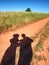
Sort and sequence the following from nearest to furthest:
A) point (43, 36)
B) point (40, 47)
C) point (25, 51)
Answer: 1. point (25, 51)
2. point (40, 47)
3. point (43, 36)

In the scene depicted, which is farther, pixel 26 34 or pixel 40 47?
pixel 26 34

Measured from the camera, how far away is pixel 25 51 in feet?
31.5

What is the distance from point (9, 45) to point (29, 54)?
173 cm

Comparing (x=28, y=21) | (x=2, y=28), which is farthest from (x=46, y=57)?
(x=28, y=21)

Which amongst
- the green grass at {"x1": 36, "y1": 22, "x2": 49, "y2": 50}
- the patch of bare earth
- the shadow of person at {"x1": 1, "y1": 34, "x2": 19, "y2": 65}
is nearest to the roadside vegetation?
the green grass at {"x1": 36, "y1": 22, "x2": 49, "y2": 50}

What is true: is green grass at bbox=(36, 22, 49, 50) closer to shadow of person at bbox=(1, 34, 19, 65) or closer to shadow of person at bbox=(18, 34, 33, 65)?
shadow of person at bbox=(18, 34, 33, 65)

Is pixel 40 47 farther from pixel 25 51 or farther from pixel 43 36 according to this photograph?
pixel 43 36

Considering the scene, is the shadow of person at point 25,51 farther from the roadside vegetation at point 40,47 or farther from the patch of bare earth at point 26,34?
the patch of bare earth at point 26,34

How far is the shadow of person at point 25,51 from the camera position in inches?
343

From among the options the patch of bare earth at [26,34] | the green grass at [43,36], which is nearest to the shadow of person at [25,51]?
the patch of bare earth at [26,34]

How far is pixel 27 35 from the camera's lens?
461 inches

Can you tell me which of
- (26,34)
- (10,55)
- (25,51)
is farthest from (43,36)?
(10,55)

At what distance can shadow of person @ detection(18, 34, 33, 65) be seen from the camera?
8.71 metres

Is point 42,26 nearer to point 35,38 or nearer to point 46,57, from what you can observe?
point 35,38
